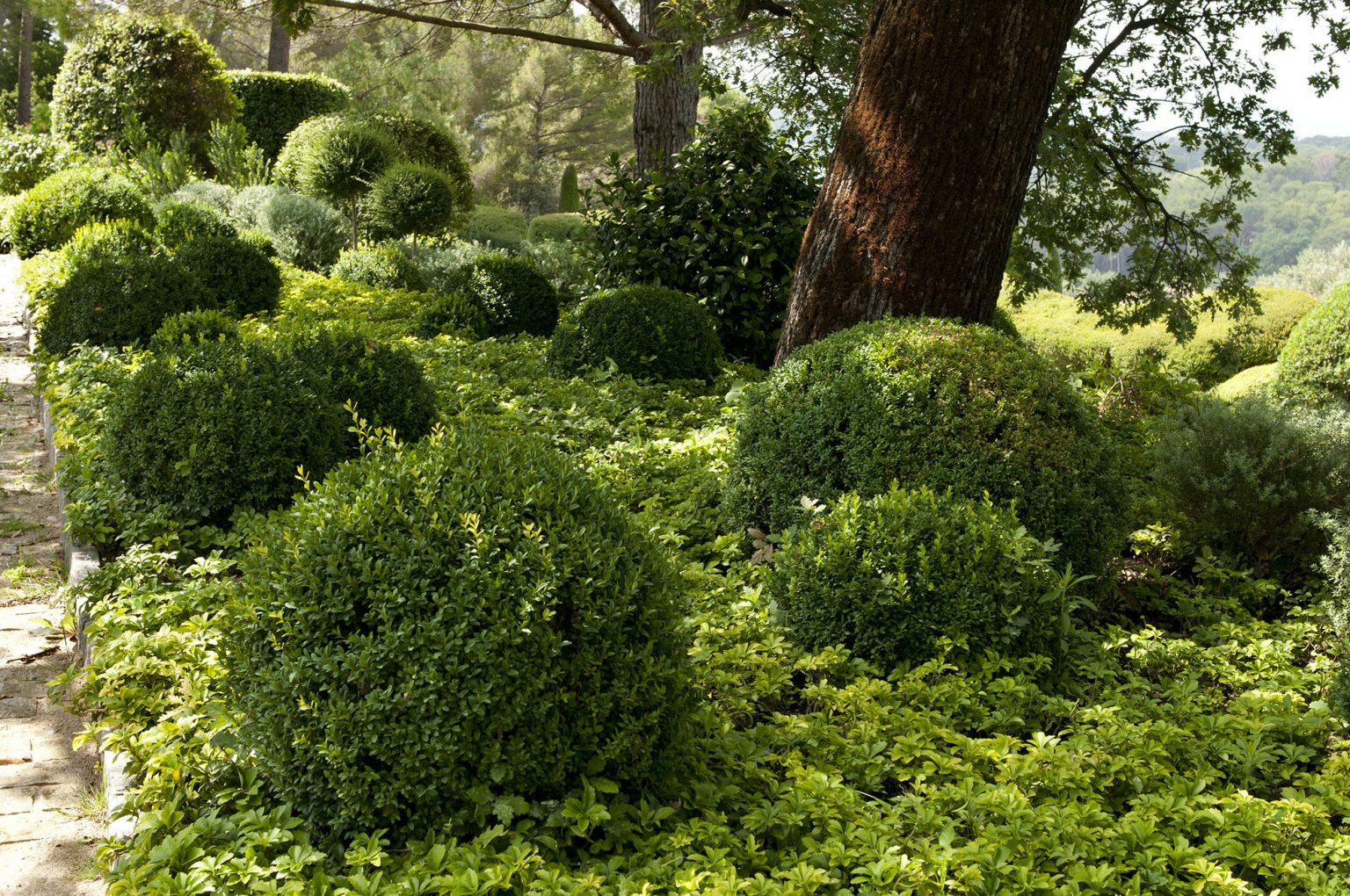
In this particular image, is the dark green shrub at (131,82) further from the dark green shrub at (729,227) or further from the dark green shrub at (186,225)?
the dark green shrub at (729,227)

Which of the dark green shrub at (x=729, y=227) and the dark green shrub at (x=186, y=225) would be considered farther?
the dark green shrub at (x=186, y=225)

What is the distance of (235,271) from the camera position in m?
9.31

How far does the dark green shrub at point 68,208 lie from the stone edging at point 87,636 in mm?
4758

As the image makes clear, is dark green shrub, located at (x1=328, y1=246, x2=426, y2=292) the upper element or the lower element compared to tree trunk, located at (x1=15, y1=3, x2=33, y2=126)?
lower

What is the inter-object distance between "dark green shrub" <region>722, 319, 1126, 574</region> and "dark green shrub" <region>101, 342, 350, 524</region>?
2134 millimetres

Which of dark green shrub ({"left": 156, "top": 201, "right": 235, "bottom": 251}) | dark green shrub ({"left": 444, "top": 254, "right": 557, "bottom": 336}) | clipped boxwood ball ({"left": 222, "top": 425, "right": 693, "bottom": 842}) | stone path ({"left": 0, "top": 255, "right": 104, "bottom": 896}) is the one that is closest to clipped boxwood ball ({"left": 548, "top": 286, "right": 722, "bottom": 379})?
dark green shrub ({"left": 444, "top": 254, "right": 557, "bottom": 336})

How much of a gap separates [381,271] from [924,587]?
8.90 m

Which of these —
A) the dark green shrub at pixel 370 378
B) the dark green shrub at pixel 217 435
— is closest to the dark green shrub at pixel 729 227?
the dark green shrub at pixel 370 378

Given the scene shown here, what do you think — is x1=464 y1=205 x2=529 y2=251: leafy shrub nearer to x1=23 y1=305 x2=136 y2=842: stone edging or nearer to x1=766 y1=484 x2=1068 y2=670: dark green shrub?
x1=23 y1=305 x2=136 y2=842: stone edging

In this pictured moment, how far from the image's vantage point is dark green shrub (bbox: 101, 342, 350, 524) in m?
4.74

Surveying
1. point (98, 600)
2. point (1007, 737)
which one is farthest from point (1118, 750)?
point (98, 600)

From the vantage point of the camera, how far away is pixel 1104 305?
336 inches

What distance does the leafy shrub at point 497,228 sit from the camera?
63.8ft

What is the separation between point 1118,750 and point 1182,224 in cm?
673
